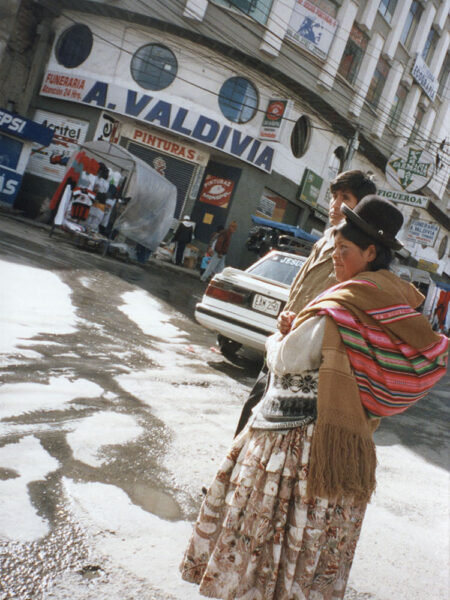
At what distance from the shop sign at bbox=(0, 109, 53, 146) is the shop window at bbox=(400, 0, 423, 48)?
1749 centimetres

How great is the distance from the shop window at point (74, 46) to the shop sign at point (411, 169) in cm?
1118

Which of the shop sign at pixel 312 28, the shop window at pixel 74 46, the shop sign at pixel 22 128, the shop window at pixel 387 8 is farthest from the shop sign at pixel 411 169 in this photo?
the shop sign at pixel 22 128

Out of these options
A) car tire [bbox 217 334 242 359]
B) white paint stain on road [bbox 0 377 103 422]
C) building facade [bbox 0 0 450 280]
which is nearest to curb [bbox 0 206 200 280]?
building facade [bbox 0 0 450 280]

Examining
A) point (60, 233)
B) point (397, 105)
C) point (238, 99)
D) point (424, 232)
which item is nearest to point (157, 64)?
point (238, 99)

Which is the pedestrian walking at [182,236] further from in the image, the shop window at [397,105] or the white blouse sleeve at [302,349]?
the white blouse sleeve at [302,349]

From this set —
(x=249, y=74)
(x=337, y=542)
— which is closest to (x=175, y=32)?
(x=249, y=74)

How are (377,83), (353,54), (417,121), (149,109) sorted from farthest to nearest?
(417,121) < (377,83) < (353,54) < (149,109)

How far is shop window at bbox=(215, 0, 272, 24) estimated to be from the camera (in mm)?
18903

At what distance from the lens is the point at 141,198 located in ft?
49.1

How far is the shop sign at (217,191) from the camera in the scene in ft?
65.3

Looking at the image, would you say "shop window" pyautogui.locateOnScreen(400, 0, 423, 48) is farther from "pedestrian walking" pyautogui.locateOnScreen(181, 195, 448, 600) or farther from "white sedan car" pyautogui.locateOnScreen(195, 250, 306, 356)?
"pedestrian walking" pyautogui.locateOnScreen(181, 195, 448, 600)

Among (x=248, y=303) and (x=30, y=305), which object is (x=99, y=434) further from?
(x=30, y=305)

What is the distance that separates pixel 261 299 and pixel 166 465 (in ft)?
10.5

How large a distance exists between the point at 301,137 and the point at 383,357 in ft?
67.8
